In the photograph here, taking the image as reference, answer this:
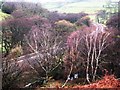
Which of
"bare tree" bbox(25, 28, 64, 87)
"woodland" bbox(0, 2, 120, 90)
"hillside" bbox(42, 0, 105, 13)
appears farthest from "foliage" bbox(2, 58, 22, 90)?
"hillside" bbox(42, 0, 105, 13)

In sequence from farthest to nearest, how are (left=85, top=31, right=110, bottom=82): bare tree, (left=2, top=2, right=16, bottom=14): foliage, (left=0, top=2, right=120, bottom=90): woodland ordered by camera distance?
(left=2, top=2, right=16, bottom=14): foliage, (left=85, top=31, right=110, bottom=82): bare tree, (left=0, top=2, right=120, bottom=90): woodland

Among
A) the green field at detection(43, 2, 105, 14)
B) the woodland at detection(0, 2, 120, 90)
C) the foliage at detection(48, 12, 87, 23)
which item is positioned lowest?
the woodland at detection(0, 2, 120, 90)

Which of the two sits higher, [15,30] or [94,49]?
[15,30]

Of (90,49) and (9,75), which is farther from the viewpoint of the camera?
(90,49)

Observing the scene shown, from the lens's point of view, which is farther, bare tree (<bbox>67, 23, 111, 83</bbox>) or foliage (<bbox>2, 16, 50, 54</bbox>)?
foliage (<bbox>2, 16, 50, 54</bbox>)

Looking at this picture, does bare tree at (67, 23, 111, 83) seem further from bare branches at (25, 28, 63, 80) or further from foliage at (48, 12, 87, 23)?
foliage at (48, 12, 87, 23)

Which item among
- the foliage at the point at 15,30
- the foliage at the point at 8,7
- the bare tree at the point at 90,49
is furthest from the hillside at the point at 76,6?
the bare tree at the point at 90,49

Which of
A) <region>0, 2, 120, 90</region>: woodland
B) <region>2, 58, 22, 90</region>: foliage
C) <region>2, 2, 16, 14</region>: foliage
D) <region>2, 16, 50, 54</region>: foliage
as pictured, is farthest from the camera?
<region>2, 2, 16, 14</region>: foliage

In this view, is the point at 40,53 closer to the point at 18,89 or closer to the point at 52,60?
the point at 52,60

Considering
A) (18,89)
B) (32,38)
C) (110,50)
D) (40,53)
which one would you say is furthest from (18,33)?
(18,89)

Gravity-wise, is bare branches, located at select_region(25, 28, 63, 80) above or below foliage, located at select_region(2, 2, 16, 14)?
below

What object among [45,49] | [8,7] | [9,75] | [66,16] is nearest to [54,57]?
[45,49]

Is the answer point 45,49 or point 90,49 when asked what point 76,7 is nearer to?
point 45,49

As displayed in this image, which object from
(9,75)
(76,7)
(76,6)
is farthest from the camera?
(76,7)
